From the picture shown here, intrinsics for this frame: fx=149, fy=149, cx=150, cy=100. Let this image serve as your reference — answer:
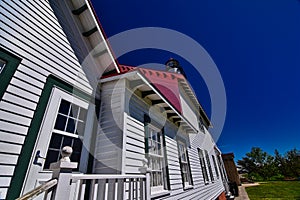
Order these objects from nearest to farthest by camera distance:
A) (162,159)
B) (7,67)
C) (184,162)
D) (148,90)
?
(7,67) → (148,90) → (162,159) → (184,162)

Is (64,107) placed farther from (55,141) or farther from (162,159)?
(162,159)

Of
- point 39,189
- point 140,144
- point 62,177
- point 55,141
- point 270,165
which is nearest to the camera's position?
point 39,189

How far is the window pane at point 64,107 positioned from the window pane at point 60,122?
10 cm

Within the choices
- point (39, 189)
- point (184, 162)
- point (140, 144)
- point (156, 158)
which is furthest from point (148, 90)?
point (184, 162)

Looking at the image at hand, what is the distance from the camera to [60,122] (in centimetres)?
272

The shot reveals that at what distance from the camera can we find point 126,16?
748cm

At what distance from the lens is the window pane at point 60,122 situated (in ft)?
8.73

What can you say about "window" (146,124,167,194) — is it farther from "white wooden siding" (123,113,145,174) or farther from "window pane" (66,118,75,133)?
"window pane" (66,118,75,133)

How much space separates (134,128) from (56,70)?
6.61 feet

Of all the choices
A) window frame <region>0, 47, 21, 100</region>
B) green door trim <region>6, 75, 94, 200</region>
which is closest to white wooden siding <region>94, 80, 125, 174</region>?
green door trim <region>6, 75, 94, 200</region>

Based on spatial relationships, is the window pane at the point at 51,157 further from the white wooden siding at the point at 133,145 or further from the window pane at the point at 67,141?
the white wooden siding at the point at 133,145

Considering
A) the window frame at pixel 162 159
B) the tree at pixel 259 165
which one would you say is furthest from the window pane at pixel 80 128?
the tree at pixel 259 165

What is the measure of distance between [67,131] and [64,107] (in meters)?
0.46

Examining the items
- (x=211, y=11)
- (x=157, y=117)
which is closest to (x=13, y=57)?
(x=157, y=117)
